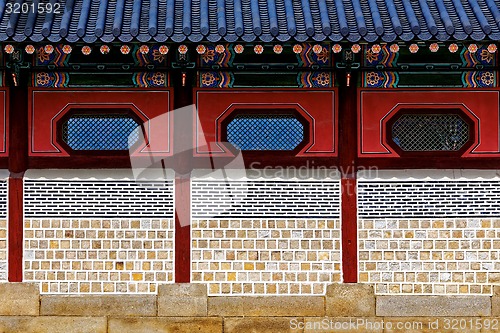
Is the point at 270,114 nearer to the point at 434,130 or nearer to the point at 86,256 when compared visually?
the point at 434,130

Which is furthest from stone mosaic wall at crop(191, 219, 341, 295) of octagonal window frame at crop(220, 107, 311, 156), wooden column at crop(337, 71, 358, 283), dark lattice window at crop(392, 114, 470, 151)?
dark lattice window at crop(392, 114, 470, 151)

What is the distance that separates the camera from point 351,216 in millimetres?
7535

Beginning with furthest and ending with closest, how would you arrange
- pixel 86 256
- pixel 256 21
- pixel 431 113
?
pixel 431 113 < pixel 86 256 < pixel 256 21

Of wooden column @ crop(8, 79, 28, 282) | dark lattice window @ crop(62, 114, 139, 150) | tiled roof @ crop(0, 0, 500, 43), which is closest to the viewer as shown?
tiled roof @ crop(0, 0, 500, 43)

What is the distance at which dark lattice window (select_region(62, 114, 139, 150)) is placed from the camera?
759cm

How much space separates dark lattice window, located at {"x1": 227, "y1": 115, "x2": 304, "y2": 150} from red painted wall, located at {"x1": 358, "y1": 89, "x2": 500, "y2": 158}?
77 cm

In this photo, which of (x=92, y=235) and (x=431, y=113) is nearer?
(x=92, y=235)

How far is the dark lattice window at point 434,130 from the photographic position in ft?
25.1

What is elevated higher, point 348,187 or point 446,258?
point 348,187

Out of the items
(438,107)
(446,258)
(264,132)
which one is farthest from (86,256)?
(438,107)

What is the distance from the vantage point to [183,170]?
7543 mm

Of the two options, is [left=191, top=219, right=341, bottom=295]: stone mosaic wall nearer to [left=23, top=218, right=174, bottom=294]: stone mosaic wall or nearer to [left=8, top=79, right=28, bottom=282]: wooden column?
[left=23, top=218, right=174, bottom=294]: stone mosaic wall

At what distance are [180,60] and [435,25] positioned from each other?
2787 millimetres

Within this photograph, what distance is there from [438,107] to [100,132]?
13.0ft
